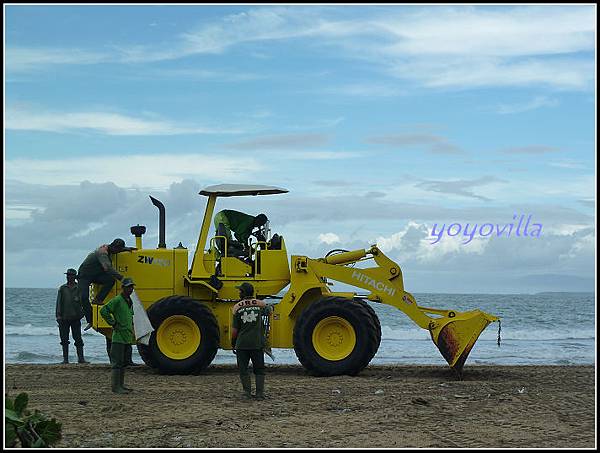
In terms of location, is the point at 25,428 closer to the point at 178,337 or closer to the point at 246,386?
the point at 246,386

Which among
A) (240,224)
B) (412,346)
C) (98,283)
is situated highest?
(240,224)

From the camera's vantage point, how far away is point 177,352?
1465cm

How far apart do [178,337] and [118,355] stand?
194cm

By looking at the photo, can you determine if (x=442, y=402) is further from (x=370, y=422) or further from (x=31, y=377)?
(x=31, y=377)

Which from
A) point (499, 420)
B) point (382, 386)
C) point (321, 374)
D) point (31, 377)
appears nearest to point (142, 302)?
point (31, 377)

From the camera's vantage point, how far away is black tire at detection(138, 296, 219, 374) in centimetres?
1448

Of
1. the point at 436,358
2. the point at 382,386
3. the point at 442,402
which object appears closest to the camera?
the point at 442,402

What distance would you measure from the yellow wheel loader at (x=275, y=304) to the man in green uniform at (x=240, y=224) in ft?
0.48

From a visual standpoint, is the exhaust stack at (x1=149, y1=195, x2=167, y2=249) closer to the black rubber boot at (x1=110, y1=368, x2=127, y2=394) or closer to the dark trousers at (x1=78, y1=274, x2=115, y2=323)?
the dark trousers at (x1=78, y1=274, x2=115, y2=323)

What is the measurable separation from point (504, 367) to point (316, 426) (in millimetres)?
7187

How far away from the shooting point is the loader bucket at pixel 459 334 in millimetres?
14023

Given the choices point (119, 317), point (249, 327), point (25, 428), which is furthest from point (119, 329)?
point (25, 428)

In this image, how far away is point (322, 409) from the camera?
37.8ft

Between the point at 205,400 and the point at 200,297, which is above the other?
the point at 200,297
